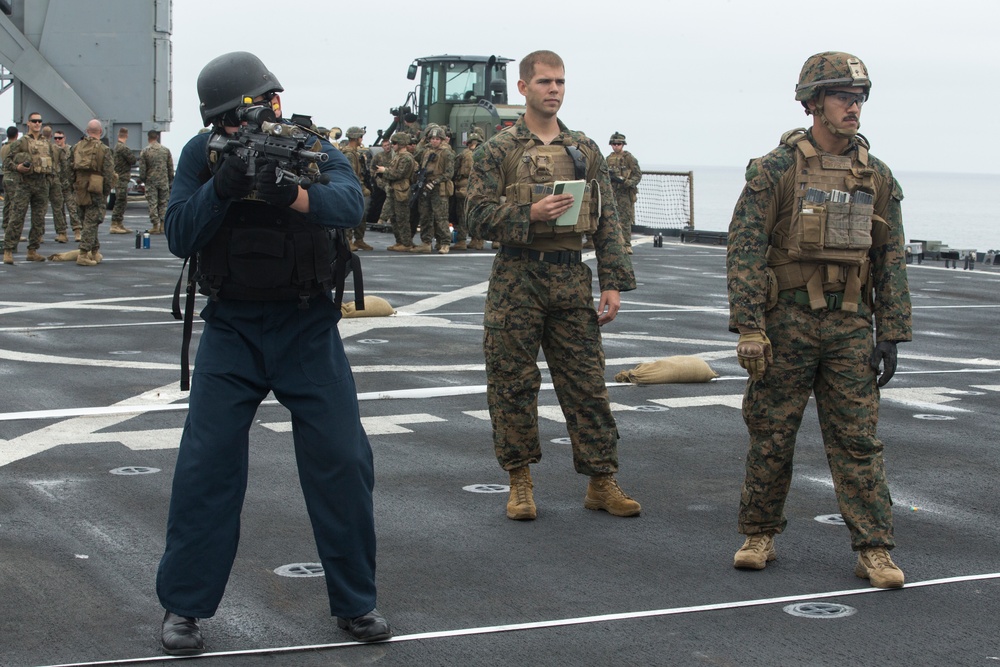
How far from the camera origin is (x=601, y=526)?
233 inches

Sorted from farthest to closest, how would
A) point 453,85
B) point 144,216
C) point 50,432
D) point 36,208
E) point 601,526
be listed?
1. point 144,216
2. point 453,85
3. point 36,208
4. point 50,432
5. point 601,526

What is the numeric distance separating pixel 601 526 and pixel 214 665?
86.7 inches

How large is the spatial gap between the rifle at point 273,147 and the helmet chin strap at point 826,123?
1996 millimetres

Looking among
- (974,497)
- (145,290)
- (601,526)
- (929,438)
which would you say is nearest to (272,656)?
(601,526)

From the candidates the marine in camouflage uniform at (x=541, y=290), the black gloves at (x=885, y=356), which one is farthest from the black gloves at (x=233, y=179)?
the black gloves at (x=885, y=356)

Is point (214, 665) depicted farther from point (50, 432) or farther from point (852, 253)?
point (50, 432)

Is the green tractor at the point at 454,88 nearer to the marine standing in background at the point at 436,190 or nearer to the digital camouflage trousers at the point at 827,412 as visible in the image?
the marine standing in background at the point at 436,190

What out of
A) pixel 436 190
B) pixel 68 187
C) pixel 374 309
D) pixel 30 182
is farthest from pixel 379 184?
pixel 374 309

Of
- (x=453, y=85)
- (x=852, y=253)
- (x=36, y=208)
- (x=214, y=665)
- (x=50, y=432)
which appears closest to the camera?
(x=214, y=665)

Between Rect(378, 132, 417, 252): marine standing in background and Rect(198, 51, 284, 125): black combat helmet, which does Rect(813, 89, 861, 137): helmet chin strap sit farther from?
Rect(378, 132, 417, 252): marine standing in background

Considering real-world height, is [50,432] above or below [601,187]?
below

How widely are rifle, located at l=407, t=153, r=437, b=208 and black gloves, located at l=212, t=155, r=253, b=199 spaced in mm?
18853

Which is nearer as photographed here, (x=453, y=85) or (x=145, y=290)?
(x=145, y=290)

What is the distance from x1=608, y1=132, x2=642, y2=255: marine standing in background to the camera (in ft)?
78.5
